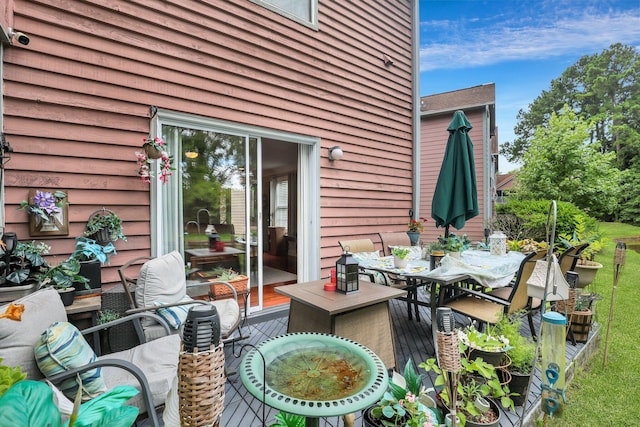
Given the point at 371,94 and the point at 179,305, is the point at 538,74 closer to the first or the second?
the point at 371,94

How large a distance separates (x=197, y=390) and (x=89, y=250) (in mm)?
2482

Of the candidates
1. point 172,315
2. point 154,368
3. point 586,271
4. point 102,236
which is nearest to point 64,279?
point 102,236

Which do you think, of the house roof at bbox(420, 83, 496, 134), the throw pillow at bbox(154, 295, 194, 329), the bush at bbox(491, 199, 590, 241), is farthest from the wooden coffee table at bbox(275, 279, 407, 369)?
the house roof at bbox(420, 83, 496, 134)

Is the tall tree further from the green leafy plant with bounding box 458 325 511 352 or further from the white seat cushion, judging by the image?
the white seat cushion

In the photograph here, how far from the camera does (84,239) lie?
8.34ft

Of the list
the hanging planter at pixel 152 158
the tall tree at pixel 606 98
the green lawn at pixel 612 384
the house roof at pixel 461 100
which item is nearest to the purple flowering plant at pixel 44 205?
the hanging planter at pixel 152 158

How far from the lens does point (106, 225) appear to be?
2.62m

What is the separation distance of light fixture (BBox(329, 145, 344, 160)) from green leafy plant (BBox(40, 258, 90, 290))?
3.21m

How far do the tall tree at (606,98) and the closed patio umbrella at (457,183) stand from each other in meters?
16.5

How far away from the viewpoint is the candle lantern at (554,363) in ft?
4.05

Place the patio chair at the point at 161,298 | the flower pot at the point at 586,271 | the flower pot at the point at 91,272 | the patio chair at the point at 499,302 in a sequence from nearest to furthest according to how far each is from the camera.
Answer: the patio chair at the point at 161,298 → the flower pot at the point at 91,272 → the patio chair at the point at 499,302 → the flower pot at the point at 586,271

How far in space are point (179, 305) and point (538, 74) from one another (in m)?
25.4

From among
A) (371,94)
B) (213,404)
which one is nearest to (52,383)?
(213,404)

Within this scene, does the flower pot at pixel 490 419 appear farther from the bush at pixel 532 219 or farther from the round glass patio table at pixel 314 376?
the bush at pixel 532 219
